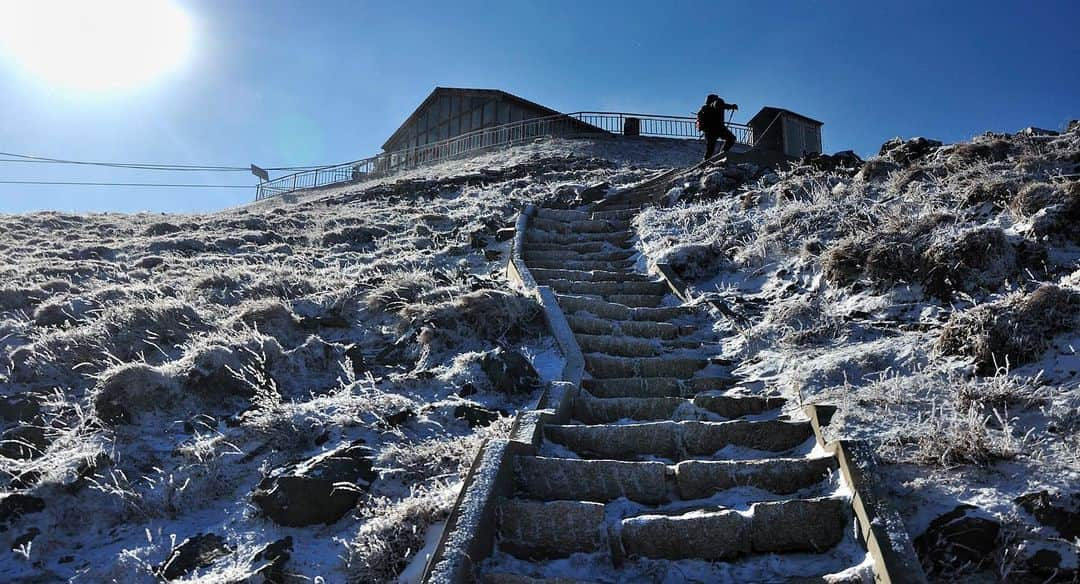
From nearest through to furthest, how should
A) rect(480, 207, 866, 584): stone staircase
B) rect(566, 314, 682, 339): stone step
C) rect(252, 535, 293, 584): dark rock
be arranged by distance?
rect(480, 207, 866, 584): stone staircase, rect(252, 535, 293, 584): dark rock, rect(566, 314, 682, 339): stone step

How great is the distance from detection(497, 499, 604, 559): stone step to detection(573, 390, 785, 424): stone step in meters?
1.91

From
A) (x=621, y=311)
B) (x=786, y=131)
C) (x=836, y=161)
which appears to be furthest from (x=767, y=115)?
(x=621, y=311)

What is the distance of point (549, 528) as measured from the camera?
4.05m

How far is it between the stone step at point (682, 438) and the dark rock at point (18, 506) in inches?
162

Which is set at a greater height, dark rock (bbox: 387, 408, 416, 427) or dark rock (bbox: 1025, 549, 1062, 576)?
dark rock (bbox: 387, 408, 416, 427)

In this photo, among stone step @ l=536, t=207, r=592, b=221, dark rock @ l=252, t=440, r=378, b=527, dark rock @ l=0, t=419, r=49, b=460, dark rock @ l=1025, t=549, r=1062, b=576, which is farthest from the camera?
stone step @ l=536, t=207, r=592, b=221

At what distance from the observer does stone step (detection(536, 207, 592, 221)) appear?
14711 mm

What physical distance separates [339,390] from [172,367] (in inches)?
68.4

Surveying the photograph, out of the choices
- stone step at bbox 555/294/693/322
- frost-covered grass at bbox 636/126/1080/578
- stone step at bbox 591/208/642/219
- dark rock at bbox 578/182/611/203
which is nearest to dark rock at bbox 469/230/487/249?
stone step at bbox 591/208/642/219

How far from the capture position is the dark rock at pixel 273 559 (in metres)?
4.03

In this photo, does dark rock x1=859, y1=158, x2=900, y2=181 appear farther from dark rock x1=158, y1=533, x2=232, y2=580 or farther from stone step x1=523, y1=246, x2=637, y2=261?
dark rock x1=158, y1=533, x2=232, y2=580

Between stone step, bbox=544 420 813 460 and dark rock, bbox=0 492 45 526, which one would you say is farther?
stone step, bbox=544 420 813 460

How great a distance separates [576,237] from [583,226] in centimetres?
81

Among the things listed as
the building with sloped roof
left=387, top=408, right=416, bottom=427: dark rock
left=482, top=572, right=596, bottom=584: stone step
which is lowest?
left=482, top=572, right=596, bottom=584: stone step
